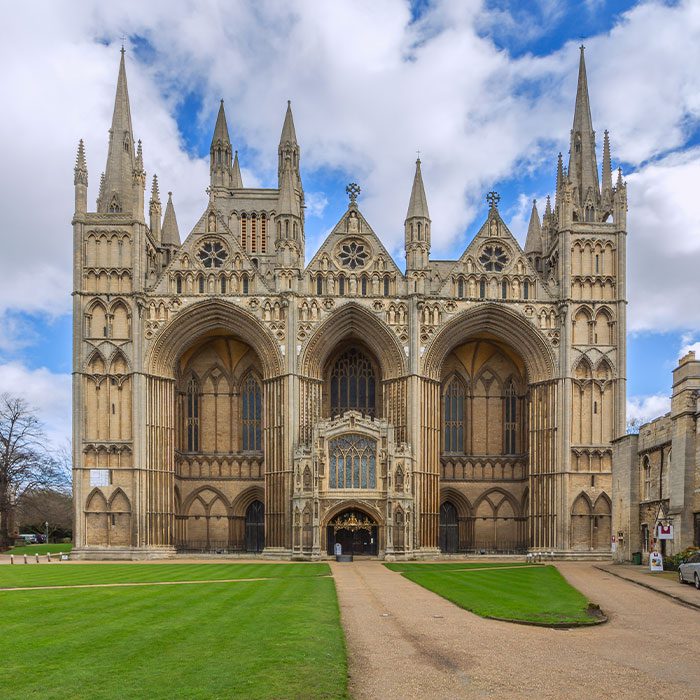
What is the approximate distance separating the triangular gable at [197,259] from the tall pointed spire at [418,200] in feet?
35.0

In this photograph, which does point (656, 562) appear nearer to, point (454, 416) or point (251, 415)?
point (454, 416)

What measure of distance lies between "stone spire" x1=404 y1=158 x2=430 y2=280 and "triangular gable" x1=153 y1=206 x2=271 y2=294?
9345 millimetres

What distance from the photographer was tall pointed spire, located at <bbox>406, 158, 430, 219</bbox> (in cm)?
5684

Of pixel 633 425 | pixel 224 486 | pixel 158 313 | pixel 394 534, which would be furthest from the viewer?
pixel 633 425

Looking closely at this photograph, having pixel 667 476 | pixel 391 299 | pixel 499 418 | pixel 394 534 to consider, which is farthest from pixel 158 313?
pixel 667 476

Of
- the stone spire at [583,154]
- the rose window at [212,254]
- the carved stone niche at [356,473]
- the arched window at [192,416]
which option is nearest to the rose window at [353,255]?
the rose window at [212,254]

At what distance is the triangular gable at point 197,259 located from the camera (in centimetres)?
5591

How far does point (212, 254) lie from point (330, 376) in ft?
38.1

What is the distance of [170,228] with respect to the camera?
65.1 metres

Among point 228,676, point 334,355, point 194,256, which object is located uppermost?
point 194,256

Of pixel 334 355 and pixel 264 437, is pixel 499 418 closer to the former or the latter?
pixel 334 355

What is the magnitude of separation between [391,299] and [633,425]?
57451 millimetres

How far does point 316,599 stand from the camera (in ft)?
80.8

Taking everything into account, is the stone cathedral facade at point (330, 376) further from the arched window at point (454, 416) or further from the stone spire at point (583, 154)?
the arched window at point (454, 416)
